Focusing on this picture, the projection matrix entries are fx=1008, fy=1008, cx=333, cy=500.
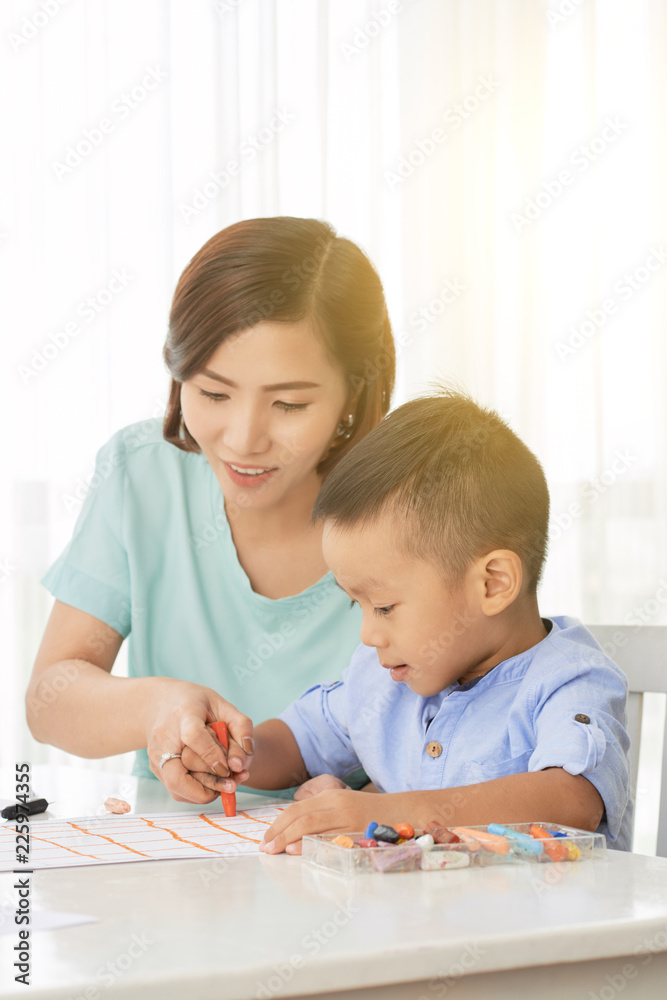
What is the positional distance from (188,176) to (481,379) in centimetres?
100

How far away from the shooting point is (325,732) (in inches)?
45.3

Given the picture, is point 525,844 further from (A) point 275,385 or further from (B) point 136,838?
(A) point 275,385

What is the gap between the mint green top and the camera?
1.37 m

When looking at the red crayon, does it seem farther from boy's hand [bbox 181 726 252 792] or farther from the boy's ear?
the boy's ear
